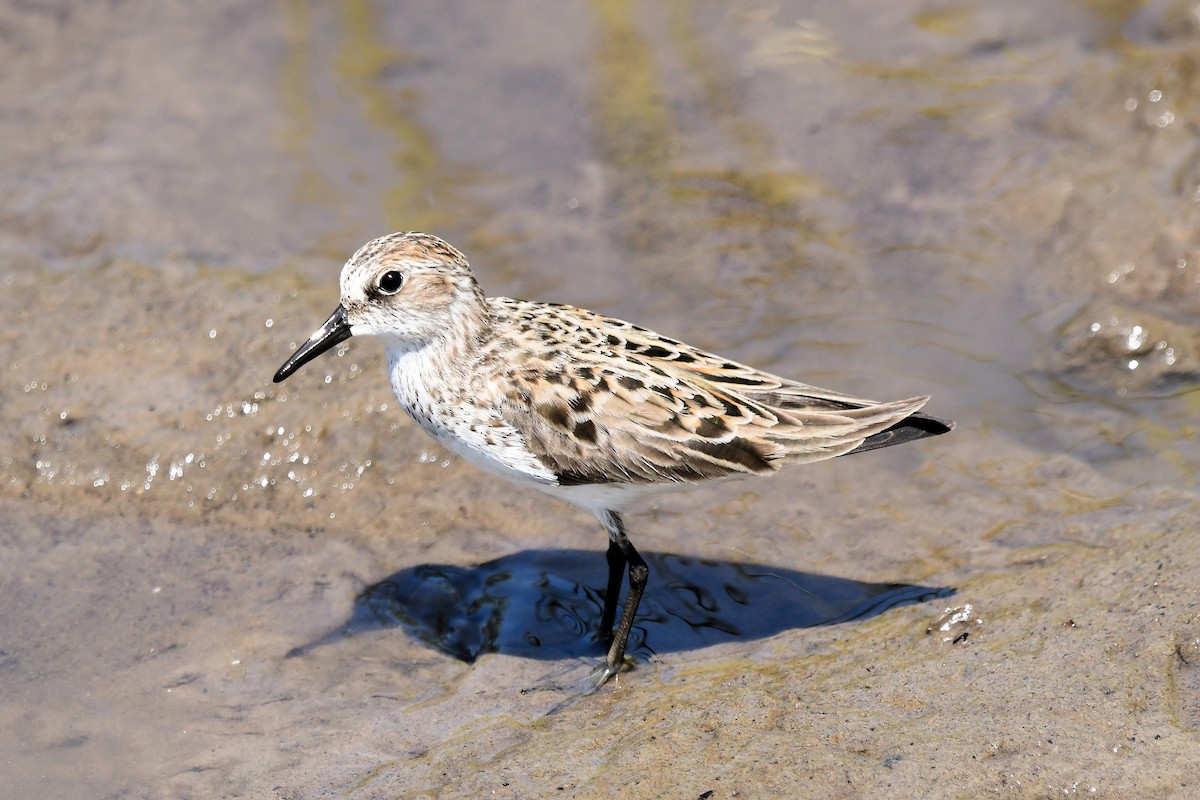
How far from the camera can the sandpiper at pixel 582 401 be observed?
257 inches

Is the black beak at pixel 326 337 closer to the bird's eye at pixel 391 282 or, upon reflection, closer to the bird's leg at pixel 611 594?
the bird's eye at pixel 391 282

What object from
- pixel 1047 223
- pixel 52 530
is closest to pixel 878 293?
pixel 1047 223

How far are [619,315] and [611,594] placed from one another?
2630mm

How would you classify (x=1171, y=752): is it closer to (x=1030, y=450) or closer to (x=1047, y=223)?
(x=1030, y=450)

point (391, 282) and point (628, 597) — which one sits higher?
point (391, 282)

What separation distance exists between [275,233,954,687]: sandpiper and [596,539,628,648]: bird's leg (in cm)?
33

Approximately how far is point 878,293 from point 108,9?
7.53 m

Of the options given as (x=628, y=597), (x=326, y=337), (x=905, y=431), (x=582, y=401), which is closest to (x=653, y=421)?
(x=582, y=401)

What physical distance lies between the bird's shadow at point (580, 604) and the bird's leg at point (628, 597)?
8.7 inches

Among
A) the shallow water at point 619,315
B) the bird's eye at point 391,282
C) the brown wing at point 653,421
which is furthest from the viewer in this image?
the bird's eye at point 391,282

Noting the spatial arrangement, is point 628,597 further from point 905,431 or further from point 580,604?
point 905,431

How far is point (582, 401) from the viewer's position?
6.52 m

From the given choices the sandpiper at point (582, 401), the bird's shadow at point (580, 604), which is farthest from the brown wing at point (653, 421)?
the bird's shadow at point (580, 604)

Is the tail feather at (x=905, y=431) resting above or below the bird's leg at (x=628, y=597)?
above
